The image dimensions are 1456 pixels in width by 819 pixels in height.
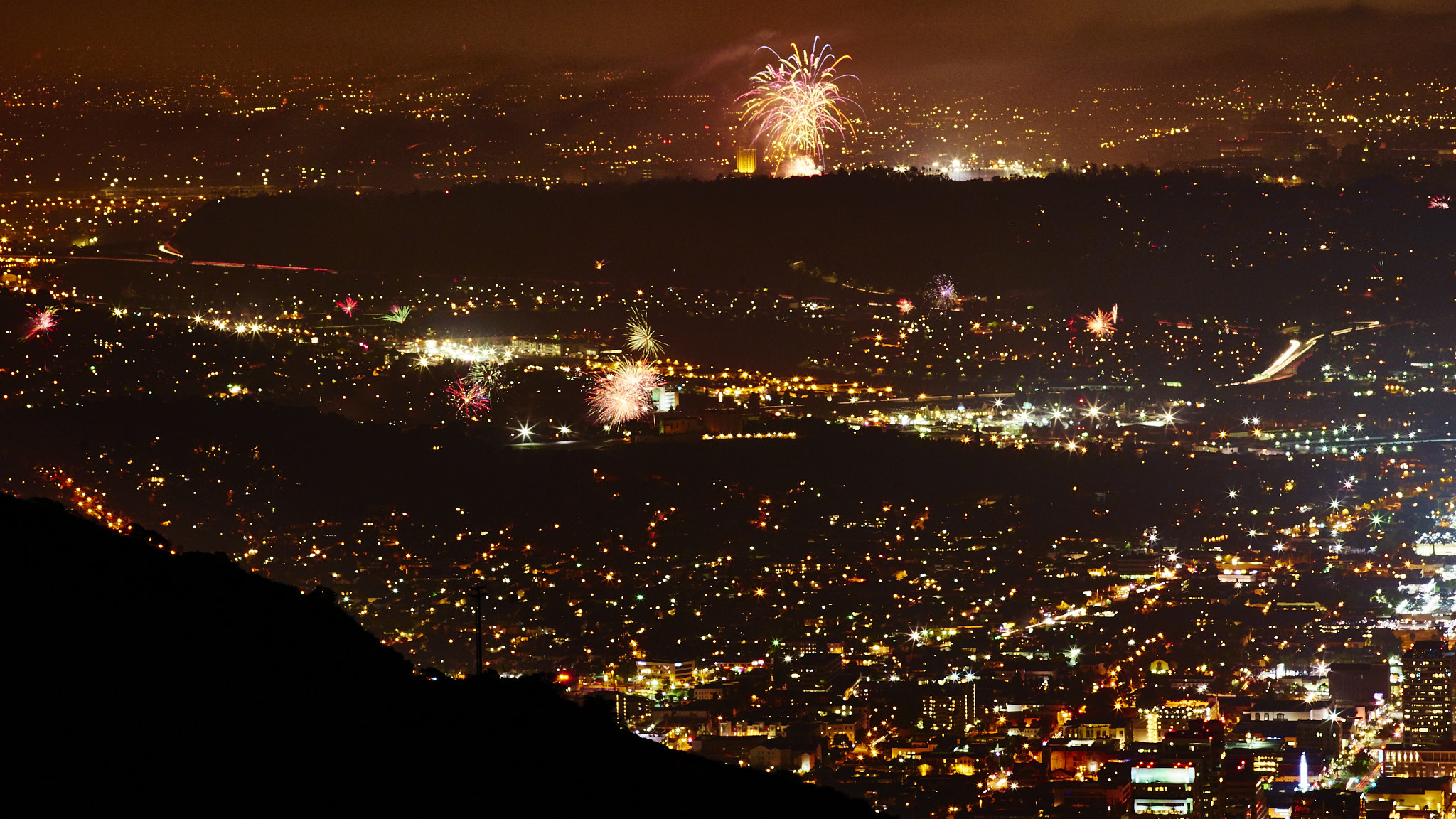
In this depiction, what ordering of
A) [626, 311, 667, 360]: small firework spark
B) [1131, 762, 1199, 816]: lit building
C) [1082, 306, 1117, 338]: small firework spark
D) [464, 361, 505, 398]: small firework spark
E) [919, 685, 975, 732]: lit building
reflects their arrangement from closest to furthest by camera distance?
[1131, 762, 1199, 816]: lit building < [919, 685, 975, 732]: lit building < [464, 361, 505, 398]: small firework spark < [626, 311, 667, 360]: small firework spark < [1082, 306, 1117, 338]: small firework spark

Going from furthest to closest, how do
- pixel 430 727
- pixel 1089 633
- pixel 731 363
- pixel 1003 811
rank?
pixel 731 363 → pixel 1089 633 → pixel 1003 811 → pixel 430 727

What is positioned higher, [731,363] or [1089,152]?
[1089,152]

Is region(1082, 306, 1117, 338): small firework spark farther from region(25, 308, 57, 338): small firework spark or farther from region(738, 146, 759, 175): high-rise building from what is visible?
region(25, 308, 57, 338): small firework spark

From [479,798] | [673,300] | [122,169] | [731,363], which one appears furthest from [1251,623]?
[122,169]

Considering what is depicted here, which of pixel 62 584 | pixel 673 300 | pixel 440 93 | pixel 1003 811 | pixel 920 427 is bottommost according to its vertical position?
pixel 1003 811

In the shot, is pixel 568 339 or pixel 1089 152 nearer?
pixel 568 339

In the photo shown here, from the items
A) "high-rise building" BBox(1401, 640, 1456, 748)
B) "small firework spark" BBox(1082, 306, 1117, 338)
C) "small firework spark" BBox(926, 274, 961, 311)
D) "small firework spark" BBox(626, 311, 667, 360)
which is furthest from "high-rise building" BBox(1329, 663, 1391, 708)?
"small firework spark" BBox(926, 274, 961, 311)

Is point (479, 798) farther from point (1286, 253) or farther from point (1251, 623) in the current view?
point (1286, 253)
